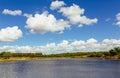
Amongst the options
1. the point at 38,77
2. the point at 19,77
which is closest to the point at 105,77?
the point at 38,77

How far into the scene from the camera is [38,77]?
79.8m

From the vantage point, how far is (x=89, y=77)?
78188 millimetres

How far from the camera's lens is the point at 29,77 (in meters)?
80.2

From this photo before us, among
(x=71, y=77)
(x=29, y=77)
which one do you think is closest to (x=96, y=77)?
(x=71, y=77)

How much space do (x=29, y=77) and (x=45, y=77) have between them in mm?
5011

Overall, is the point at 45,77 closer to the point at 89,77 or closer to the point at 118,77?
the point at 89,77

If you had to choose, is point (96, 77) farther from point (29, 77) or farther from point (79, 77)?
point (29, 77)

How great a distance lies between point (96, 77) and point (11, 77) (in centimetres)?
2632

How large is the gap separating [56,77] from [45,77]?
338 cm

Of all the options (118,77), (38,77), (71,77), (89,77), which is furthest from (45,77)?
(118,77)

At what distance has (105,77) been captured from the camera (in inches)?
3068

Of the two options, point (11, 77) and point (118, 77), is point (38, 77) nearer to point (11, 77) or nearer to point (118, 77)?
point (11, 77)

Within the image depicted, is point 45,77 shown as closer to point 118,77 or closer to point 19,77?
point 19,77

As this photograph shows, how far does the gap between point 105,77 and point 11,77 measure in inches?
1142
